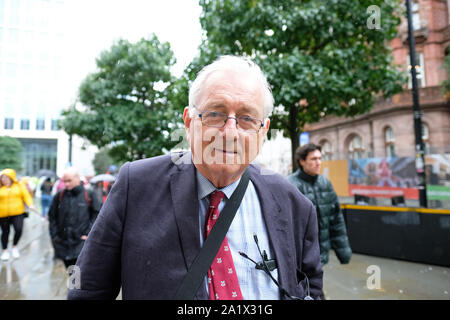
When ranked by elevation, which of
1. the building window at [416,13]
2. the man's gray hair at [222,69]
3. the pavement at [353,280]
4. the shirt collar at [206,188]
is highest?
the building window at [416,13]

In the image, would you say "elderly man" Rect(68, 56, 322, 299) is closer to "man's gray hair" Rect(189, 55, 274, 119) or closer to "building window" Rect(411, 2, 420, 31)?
"man's gray hair" Rect(189, 55, 274, 119)

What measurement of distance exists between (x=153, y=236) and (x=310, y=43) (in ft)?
23.1

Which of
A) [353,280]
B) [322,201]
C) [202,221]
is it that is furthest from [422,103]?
[202,221]

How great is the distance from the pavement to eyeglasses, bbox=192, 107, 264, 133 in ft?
12.2

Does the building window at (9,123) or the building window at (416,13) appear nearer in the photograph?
the building window at (9,123)

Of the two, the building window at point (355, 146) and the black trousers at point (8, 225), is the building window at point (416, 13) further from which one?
the black trousers at point (8, 225)

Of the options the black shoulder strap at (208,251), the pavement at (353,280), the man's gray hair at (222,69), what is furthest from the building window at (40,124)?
the black shoulder strap at (208,251)

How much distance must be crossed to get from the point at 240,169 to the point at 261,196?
19 cm

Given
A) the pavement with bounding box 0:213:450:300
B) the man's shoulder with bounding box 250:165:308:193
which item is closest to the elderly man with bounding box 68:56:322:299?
the man's shoulder with bounding box 250:165:308:193

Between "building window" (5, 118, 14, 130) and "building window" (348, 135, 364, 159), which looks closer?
"building window" (5, 118, 14, 130)

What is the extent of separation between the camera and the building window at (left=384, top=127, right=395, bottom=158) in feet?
58.4

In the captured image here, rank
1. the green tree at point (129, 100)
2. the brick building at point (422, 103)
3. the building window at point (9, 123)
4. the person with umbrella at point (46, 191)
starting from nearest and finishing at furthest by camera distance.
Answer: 1. the building window at point (9, 123)
2. the person with umbrella at point (46, 191)
3. the green tree at point (129, 100)
4. the brick building at point (422, 103)

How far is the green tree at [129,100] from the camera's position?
12820 mm
